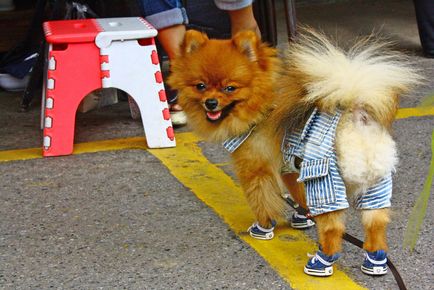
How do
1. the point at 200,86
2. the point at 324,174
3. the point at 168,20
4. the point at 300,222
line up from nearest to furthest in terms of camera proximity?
the point at 324,174
the point at 200,86
the point at 300,222
the point at 168,20

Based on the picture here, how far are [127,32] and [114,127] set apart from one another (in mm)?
817

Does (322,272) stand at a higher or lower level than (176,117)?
higher

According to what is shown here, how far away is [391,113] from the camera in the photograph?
3.01m

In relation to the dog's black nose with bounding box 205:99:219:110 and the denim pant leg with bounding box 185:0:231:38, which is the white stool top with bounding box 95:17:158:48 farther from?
the dog's black nose with bounding box 205:99:219:110

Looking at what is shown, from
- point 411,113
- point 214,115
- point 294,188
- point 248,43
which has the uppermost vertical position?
point 248,43

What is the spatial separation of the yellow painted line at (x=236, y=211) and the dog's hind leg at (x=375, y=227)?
16 centimetres

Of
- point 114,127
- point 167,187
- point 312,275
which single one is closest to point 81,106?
point 114,127

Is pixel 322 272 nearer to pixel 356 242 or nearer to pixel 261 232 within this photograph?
pixel 356 242

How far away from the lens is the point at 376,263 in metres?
3.15

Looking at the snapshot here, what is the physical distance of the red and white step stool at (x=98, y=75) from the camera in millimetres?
4586

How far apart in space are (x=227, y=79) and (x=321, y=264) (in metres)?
0.77

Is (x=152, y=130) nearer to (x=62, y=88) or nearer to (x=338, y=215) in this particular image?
(x=62, y=88)

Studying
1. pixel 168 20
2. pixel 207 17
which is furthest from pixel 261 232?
pixel 207 17

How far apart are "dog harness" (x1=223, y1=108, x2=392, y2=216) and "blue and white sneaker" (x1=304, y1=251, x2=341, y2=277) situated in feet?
0.58
